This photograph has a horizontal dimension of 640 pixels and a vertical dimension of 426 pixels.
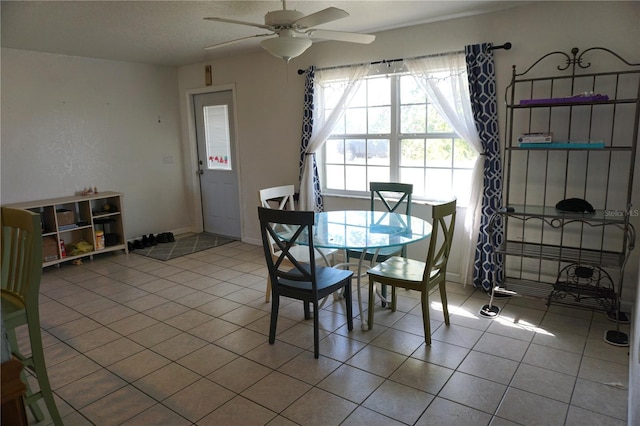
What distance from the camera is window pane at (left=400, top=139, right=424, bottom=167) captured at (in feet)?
13.6

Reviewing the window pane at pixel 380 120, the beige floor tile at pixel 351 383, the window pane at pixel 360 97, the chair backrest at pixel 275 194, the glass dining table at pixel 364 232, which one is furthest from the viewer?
the window pane at pixel 360 97

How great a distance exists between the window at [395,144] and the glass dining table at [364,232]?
0.77 metres

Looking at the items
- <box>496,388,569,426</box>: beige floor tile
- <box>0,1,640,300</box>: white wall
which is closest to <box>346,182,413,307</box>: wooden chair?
<box>0,1,640,300</box>: white wall

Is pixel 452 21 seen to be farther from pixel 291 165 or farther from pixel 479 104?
pixel 291 165

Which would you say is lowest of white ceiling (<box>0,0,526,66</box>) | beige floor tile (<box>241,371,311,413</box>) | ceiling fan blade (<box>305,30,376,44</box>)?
beige floor tile (<box>241,371,311,413</box>)

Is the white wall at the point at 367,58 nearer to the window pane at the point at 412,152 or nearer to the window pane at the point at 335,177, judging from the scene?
the window pane at the point at 335,177

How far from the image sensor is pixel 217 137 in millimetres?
5828

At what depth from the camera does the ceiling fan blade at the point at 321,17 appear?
237cm

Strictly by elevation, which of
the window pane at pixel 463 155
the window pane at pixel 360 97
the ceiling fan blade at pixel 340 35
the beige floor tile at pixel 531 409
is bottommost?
the beige floor tile at pixel 531 409

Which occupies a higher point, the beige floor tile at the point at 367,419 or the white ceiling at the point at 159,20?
the white ceiling at the point at 159,20

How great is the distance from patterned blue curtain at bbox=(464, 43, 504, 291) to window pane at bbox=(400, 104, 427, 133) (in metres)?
0.54

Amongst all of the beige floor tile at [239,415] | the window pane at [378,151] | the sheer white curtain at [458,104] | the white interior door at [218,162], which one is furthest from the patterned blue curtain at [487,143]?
the white interior door at [218,162]

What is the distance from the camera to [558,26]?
3277mm

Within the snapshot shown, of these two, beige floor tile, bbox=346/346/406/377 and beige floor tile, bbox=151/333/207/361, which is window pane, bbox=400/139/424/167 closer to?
beige floor tile, bbox=346/346/406/377
